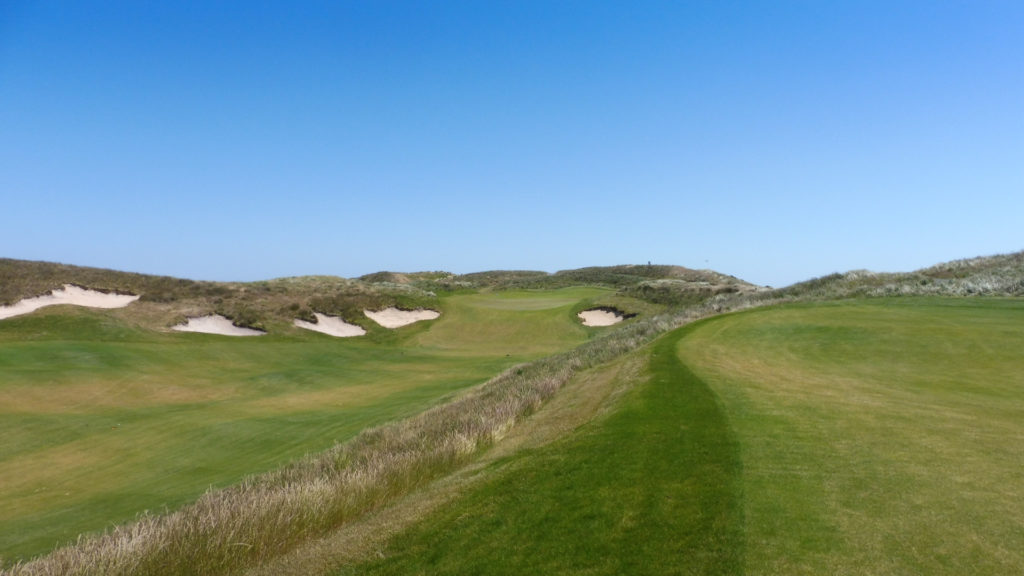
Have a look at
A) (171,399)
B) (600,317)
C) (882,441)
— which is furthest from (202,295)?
(882,441)

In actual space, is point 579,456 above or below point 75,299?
below

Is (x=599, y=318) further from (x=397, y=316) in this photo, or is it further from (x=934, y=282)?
(x=934, y=282)

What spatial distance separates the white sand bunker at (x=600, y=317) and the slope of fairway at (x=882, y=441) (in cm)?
2153

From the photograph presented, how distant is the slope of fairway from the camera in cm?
421

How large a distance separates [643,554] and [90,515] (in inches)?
369

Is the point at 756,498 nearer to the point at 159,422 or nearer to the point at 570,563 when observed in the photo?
the point at 570,563

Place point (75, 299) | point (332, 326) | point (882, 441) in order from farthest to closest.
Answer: point (332, 326) < point (75, 299) < point (882, 441)

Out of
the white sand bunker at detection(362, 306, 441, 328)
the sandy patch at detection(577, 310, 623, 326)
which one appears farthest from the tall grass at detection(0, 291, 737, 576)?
the sandy patch at detection(577, 310, 623, 326)

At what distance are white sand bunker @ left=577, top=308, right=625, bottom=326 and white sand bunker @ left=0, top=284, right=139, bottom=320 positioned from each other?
26.6 meters

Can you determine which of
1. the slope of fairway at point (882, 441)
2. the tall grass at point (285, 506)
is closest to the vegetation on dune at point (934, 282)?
the slope of fairway at point (882, 441)

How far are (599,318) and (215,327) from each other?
76.2 feet

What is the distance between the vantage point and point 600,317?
37812 millimetres

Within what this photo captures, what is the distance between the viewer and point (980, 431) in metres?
7.06

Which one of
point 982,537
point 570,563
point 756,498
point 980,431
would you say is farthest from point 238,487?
point 980,431
